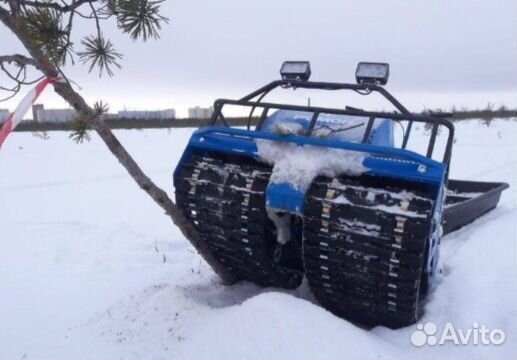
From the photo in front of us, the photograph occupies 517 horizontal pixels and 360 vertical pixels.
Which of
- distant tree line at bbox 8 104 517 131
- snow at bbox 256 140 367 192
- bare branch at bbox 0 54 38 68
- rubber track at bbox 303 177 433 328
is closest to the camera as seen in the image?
rubber track at bbox 303 177 433 328

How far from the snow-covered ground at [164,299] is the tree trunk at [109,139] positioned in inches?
12.2

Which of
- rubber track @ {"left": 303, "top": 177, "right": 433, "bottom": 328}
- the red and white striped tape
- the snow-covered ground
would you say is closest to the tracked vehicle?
rubber track @ {"left": 303, "top": 177, "right": 433, "bottom": 328}

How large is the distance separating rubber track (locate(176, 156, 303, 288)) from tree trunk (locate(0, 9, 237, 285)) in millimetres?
79

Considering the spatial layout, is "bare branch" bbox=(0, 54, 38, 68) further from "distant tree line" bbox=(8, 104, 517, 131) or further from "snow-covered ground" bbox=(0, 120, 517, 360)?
"distant tree line" bbox=(8, 104, 517, 131)

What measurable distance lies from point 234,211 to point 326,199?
1.85ft

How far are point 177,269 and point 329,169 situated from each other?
1.94 metres

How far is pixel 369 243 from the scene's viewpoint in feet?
8.48

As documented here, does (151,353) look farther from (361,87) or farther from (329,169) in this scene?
(361,87)

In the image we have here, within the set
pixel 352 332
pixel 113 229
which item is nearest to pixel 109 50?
pixel 352 332

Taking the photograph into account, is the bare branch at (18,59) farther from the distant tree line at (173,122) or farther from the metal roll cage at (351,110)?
the distant tree line at (173,122)

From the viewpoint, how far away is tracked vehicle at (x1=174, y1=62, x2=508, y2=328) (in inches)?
101

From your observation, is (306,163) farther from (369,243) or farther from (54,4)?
(54,4)

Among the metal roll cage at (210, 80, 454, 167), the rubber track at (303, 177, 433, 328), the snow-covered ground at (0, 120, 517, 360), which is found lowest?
the snow-covered ground at (0, 120, 517, 360)

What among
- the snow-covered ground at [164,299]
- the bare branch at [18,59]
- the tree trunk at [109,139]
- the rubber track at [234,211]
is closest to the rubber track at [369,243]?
the snow-covered ground at [164,299]
